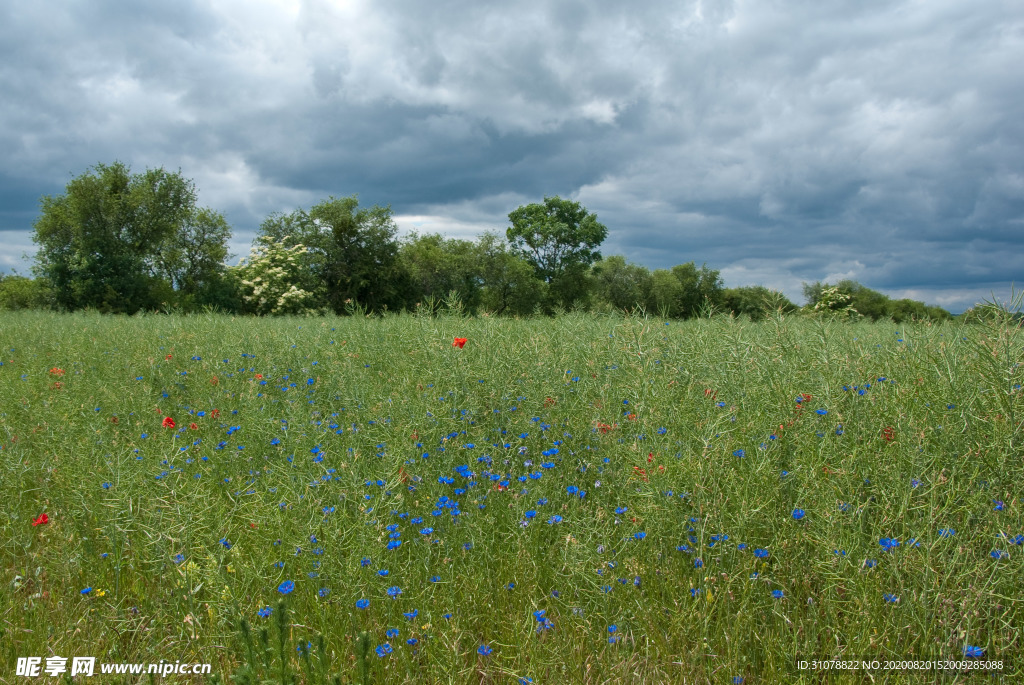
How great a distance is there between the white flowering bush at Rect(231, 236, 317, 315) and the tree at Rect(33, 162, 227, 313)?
4.79 meters

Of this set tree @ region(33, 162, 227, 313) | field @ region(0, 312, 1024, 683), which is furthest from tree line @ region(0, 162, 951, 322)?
field @ region(0, 312, 1024, 683)

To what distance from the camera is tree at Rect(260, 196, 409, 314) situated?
4000 cm

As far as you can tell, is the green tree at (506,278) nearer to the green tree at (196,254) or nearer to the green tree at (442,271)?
the green tree at (442,271)

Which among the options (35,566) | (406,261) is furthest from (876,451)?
(406,261)

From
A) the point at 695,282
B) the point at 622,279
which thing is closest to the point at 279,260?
the point at 622,279

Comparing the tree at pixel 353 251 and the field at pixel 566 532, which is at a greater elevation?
the tree at pixel 353 251

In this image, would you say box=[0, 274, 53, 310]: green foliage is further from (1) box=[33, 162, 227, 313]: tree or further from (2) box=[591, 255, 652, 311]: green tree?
(2) box=[591, 255, 652, 311]: green tree

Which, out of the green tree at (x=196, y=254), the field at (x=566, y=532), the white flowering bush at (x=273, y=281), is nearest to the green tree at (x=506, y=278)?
the white flowering bush at (x=273, y=281)

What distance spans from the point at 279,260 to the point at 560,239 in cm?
2155

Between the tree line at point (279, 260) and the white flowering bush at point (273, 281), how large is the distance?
0.28 feet

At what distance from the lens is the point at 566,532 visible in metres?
2.84

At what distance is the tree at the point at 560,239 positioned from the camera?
44406 millimetres

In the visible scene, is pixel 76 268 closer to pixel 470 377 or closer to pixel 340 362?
pixel 340 362

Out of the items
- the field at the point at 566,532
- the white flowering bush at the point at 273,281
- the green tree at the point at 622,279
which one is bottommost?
the field at the point at 566,532
